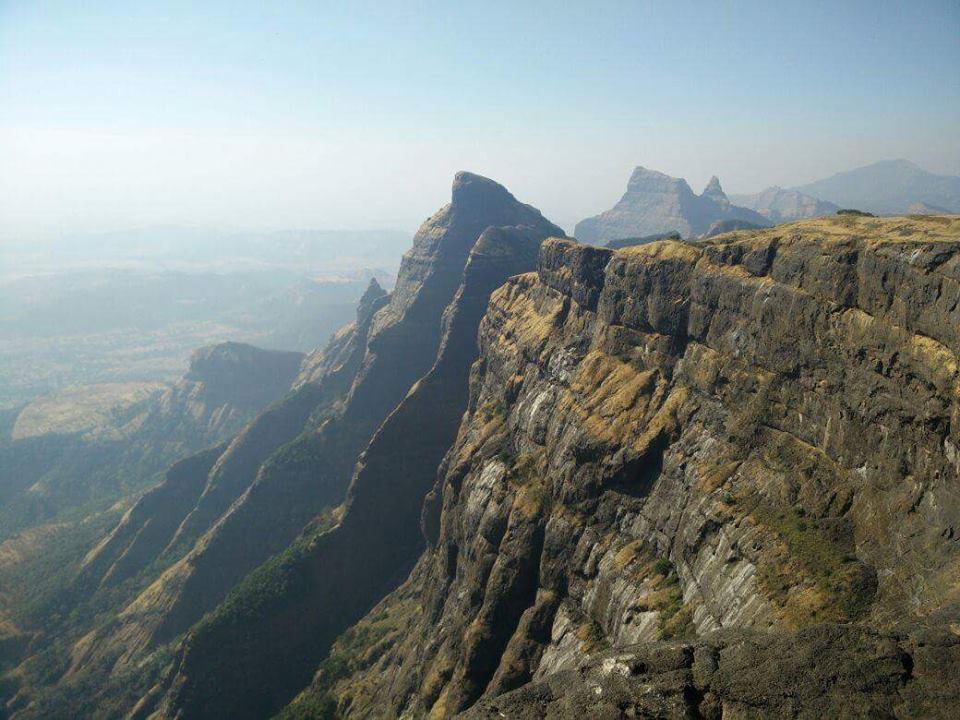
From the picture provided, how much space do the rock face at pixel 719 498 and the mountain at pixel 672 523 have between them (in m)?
0.23

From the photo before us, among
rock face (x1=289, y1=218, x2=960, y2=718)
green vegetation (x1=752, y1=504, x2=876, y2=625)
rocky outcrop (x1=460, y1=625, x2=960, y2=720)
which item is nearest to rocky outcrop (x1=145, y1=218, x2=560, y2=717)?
rock face (x1=289, y1=218, x2=960, y2=718)

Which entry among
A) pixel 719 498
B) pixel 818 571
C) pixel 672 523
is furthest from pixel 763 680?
pixel 672 523

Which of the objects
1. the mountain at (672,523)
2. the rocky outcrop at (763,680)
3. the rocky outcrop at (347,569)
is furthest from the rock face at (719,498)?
the rocky outcrop at (347,569)

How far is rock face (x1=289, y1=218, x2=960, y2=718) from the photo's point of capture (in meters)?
38.2

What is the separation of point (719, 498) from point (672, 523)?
22.9ft

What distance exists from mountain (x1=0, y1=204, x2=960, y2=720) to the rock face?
0.75ft

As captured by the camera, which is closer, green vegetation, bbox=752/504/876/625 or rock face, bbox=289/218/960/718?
rock face, bbox=289/218/960/718

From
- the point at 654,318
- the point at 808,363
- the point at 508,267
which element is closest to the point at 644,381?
the point at 654,318

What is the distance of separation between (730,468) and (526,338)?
60.7 metres

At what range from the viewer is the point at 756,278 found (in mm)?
68500

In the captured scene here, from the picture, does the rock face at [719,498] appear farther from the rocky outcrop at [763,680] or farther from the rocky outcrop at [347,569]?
the rocky outcrop at [347,569]

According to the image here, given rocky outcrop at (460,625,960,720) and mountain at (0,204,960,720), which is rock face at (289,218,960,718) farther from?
mountain at (0,204,960,720)

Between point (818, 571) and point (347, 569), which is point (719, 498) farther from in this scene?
point (347, 569)

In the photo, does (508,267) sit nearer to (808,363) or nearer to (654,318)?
(654,318)
